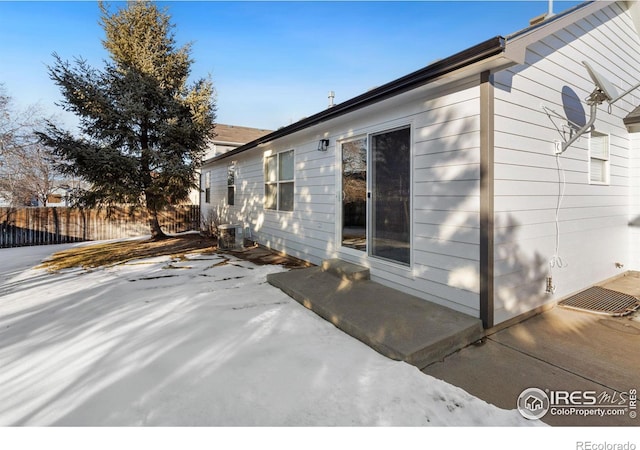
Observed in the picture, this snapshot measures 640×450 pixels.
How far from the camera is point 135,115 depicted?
8.38 m

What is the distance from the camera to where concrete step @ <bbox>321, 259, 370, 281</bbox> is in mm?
4227

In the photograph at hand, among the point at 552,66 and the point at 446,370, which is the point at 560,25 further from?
the point at 446,370

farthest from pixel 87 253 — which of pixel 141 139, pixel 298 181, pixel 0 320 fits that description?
pixel 298 181

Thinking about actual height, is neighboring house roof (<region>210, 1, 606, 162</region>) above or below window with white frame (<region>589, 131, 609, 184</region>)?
above

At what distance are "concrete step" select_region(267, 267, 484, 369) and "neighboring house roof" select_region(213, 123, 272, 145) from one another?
41.1 ft

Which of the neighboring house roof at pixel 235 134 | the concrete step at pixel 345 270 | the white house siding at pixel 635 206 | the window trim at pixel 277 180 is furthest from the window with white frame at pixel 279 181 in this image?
the neighboring house roof at pixel 235 134

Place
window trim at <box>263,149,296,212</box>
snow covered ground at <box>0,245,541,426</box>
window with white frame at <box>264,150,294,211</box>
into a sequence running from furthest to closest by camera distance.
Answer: window with white frame at <box>264,150,294,211</box> < window trim at <box>263,149,296,212</box> < snow covered ground at <box>0,245,541,426</box>

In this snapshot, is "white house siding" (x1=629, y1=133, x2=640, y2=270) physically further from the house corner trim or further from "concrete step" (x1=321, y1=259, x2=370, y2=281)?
"concrete step" (x1=321, y1=259, x2=370, y2=281)

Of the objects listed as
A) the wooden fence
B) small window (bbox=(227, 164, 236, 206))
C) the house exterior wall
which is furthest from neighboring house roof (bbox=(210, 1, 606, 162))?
the wooden fence

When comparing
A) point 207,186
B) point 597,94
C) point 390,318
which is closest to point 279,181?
point 390,318

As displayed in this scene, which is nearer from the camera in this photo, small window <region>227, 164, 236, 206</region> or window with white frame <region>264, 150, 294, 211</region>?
window with white frame <region>264, 150, 294, 211</region>

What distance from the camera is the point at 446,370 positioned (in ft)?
7.73

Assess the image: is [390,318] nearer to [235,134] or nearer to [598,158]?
[598,158]

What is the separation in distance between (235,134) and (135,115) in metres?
7.80
